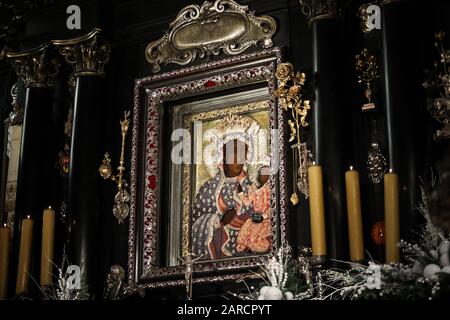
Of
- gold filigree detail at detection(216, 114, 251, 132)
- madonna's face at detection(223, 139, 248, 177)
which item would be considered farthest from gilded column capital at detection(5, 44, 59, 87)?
A: madonna's face at detection(223, 139, 248, 177)

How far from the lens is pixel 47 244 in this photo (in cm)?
727

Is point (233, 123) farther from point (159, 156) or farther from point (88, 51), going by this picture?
point (88, 51)

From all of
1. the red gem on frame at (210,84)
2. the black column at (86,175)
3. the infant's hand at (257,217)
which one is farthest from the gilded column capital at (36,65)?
the infant's hand at (257,217)

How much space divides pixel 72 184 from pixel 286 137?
1946mm

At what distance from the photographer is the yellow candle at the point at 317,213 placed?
A: 19.9 ft

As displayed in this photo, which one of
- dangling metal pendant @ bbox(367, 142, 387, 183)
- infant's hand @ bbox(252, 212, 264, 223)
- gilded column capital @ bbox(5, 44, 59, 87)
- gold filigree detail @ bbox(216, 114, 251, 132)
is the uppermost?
gilded column capital @ bbox(5, 44, 59, 87)

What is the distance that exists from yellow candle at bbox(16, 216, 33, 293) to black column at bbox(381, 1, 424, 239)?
314 centimetres

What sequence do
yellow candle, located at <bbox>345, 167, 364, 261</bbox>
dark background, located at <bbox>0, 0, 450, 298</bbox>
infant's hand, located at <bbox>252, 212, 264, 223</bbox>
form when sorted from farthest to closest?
1. infant's hand, located at <bbox>252, 212, 264, 223</bbox>
2. dark background, located at <bbox>0, 0, 450, 298</bbox>
3. yellow candle, located at <bbox>345, 167, 364, 261</bbox>

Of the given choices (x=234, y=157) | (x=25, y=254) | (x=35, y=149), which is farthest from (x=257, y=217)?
(x=35, y=149)

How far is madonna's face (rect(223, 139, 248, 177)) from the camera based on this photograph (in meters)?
7.13

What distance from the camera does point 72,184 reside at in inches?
294

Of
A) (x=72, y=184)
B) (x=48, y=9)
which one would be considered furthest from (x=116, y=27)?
(x=72, y=184)

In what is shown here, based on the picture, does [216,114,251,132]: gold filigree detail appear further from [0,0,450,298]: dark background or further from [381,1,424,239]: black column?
[381,1,424,239]: black column
